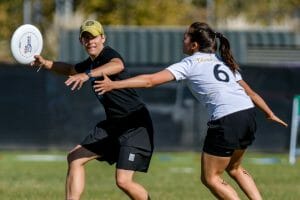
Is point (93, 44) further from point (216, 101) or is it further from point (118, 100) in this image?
point (216, 101)

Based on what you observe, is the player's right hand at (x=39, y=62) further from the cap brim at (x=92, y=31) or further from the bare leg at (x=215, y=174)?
the bare leg at (x=215, y=174)

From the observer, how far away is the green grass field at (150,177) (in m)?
12.1

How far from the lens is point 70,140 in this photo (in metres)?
20.9

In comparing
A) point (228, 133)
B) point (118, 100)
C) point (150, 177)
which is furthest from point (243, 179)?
point (150, 177)

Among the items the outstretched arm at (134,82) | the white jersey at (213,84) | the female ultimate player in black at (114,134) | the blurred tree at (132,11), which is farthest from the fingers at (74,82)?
the blurred tree at (132,11)

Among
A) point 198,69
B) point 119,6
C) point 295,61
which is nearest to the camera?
point 198,69

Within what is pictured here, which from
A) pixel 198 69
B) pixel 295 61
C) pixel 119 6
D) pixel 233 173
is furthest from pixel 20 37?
pixel 119 6

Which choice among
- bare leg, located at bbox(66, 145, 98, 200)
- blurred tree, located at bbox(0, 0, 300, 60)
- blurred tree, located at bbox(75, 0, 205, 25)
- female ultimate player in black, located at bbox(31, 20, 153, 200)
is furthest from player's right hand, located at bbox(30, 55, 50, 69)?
blurred tree, located at bbox(75, 0, 205, 25)

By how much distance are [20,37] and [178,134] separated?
467 inches

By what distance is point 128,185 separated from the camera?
913 cm

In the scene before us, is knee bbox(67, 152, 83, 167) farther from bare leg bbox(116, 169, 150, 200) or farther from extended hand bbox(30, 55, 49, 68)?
extended hand bbox(30, 55, 49, 68)

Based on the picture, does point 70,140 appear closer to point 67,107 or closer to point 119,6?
point 67,107

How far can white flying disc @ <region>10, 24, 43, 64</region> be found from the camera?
9.20 m

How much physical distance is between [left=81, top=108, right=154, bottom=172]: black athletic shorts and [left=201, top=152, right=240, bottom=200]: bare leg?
0.71 m
